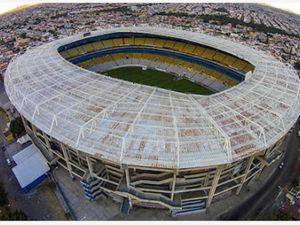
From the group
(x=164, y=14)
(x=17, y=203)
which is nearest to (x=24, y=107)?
(x=17, y=203)

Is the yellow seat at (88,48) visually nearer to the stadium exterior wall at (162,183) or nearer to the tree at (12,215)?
the stadium exterior wall at (162,183)

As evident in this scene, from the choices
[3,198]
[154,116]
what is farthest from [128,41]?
[3,198]

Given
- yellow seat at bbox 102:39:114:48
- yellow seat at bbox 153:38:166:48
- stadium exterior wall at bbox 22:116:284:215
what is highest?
yellow seat at bbox 153:38:166:48

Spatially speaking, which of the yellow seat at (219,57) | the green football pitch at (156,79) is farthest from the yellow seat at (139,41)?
the yellow seat at (219,57)

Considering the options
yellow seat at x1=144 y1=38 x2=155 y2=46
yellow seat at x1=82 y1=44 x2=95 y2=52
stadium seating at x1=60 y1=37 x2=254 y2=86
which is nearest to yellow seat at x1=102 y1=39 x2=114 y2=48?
stadium seating at x1=60 y1=37 x2=254 y2=86

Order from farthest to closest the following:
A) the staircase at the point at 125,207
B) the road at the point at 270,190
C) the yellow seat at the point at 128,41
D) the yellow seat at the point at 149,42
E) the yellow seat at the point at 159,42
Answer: the yellow seat at the point at 128,41 → the yellow seat at the point at 149,42 → the yellow seat at the point at 159,42 → the road at the point at 270,190 → the staircase at the point at 125,207

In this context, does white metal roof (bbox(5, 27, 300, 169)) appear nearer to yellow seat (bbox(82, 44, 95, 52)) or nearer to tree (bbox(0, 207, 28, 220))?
tree (bbox(0, 207, 28, 220))
